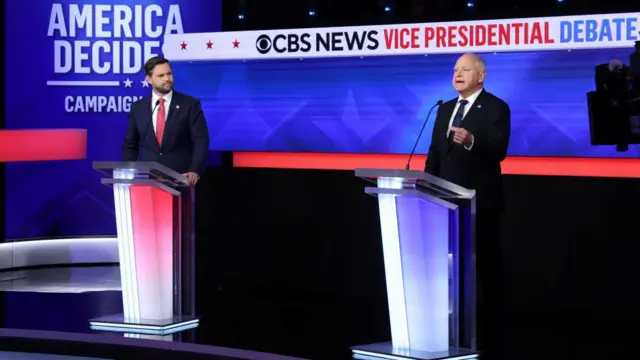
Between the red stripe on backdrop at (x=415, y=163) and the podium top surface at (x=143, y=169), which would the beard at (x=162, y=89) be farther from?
the red stripe on backdrop at (x=415, y=163)

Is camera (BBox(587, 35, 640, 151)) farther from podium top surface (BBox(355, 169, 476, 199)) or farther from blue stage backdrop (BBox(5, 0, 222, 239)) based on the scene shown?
blue stage backdrop (BBox(5, 0, 222, 239))

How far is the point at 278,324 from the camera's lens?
586 cm

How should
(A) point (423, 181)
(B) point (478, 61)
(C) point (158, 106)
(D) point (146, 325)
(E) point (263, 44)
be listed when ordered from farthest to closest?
(E) point (263, 44), (C) point (158, 106), (D) point (146, 325), (B) point (478, 61), (A) point (423, 181)

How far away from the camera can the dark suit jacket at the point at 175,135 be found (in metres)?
5.91

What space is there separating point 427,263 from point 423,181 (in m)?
0.36

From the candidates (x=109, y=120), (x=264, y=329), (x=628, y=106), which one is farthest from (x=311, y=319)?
(x=109, y=120)

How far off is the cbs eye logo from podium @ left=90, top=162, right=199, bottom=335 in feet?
5.94

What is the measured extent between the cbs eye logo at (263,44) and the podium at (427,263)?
8.24 ft

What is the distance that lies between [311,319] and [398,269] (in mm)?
1476

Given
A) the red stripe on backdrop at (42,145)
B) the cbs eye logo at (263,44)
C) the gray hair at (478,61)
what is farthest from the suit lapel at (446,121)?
the red stripe on backdrop at (42,145)

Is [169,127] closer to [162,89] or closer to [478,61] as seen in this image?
[162,89]

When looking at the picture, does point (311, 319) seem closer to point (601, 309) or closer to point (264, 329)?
point (264, 329)

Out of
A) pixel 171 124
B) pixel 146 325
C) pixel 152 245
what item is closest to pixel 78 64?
pixel 171 124

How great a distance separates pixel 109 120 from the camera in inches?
316
